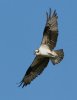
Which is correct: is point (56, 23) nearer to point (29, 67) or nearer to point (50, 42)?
point (50, 42)

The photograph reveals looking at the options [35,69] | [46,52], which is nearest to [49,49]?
[46,52]

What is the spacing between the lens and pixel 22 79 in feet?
67.9

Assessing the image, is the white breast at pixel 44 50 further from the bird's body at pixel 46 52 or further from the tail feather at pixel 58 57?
the tail feather at pixel 58 57

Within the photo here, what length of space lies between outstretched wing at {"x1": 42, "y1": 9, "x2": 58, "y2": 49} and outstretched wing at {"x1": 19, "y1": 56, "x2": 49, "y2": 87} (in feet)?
2.18

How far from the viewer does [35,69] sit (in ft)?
66.7

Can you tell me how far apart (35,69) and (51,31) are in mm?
1618

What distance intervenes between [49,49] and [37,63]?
3.46 feet

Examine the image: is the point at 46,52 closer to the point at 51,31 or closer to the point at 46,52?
the point at 46,52

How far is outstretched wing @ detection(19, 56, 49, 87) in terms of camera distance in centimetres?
1994

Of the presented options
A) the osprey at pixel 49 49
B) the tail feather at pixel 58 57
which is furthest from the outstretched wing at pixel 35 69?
the tail feather at pixel 58 57

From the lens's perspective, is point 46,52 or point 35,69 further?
point 35,69

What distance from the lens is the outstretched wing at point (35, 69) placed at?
19.9 metres

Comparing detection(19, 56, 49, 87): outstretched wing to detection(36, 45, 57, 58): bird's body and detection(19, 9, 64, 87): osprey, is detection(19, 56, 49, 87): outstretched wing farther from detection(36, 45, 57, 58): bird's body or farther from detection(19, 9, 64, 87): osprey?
detection(36, 45, 57, 58): bird's body

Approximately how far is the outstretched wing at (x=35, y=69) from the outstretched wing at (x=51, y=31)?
0.66 meters
